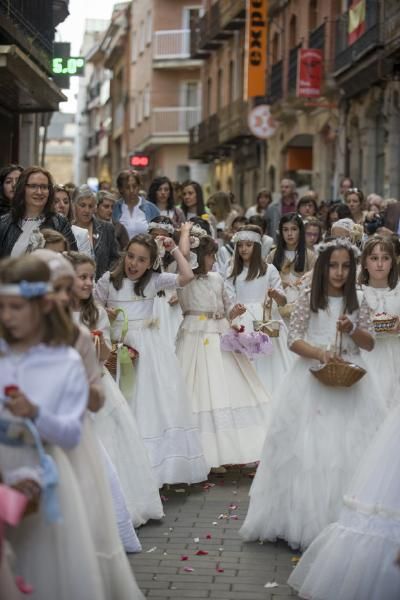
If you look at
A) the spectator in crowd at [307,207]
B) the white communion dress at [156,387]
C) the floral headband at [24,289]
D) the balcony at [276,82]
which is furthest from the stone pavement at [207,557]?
the balcony at [276,82]

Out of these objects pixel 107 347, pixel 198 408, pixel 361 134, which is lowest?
pixel 198 408

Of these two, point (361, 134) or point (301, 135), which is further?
point (301, 135)

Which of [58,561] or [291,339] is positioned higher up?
[291,339]

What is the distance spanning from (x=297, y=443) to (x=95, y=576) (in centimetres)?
314

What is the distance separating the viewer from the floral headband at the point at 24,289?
5.17 metres

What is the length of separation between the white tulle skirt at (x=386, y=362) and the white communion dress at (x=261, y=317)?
2.95 meters

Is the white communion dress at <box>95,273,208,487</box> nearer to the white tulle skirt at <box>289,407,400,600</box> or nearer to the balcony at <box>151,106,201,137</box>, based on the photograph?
the white tulle skirt at <box>289,407,400,600</box>

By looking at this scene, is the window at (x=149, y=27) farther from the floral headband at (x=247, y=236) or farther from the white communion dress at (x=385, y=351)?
the white communion dress at (x=385, y=351)

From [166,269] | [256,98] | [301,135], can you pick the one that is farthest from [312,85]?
[166,269]

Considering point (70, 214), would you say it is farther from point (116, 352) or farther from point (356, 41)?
point (356, 41)

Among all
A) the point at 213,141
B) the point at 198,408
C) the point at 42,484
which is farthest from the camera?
the point at 213,141

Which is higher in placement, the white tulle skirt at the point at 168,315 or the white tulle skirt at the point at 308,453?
the white tulle skirt at the point at 168,315

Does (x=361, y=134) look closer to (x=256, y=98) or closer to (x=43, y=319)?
(x=256, y=98)

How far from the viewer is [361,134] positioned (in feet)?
95.8
